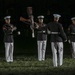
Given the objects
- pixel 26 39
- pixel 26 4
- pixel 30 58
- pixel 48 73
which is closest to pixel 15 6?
pixel 26 4

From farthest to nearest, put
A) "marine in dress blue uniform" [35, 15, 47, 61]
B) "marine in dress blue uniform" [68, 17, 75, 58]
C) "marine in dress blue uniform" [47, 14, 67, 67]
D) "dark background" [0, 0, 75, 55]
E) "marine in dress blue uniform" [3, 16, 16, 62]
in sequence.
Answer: "dark background" [0, 0, 75, 55] < "marine in dress blue uniform" [68, 17, 75, 58] < "marine in dress blue uniform" [35, 15, 47, 61] < "marine in dress blue uniform" [3, 16, 16, 62] < "marine in dress blue uniform" [47, 14, 67, 67]

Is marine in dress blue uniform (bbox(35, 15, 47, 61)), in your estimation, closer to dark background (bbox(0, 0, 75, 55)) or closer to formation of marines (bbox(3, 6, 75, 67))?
formation of marines (bbox(3, 6, 75, 67))

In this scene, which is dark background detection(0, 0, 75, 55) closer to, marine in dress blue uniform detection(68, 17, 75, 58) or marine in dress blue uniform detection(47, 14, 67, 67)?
marine in dress blue uniform detection(68, 17, 75, 58)

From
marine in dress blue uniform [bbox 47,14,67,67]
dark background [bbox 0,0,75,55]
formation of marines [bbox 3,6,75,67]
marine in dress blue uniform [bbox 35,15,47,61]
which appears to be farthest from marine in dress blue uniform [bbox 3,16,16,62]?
dark background [bbox 0,0,75,55]

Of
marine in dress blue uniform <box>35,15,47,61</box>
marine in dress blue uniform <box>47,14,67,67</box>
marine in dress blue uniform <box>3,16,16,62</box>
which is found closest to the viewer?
marine in dress blue uniform <box>47,14,67,67</box>

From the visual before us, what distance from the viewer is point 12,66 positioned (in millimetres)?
18047

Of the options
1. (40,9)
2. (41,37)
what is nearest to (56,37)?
(41,37)

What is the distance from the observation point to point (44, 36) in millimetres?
20266

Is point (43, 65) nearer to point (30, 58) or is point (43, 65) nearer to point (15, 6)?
point (30, 58)

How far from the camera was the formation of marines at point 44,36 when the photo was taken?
17422 mm

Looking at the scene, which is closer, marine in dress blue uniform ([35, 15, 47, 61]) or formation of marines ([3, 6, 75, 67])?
formation of marines ([3, 6, 75, 67])

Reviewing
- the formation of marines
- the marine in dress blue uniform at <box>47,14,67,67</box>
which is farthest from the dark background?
the marine in dress blue uniform at <box>47,14,67,67</box>

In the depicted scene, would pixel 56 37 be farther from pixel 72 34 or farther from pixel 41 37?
pixel 72 34

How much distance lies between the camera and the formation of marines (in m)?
17.4
